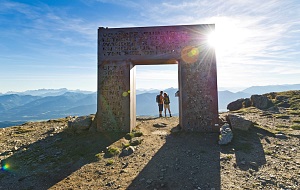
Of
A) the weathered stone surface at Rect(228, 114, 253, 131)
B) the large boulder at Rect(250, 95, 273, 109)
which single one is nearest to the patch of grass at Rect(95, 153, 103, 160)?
the weathered stone surface at Rect(228, 114, 253, 131)

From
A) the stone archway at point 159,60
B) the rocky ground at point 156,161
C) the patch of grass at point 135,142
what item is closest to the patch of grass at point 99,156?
the rocky ground at point 156,161

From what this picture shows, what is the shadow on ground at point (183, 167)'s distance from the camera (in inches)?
300

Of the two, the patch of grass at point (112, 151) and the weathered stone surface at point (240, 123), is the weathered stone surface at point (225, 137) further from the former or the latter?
the patch of grass at point (112, 151)

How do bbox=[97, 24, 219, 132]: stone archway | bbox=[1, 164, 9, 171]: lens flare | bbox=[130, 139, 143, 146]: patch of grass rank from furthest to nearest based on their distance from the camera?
bbox=[97, 24, 219, 132]: stone archway
bbox=[130, 139, 143, 146]: patch of grass
bbox=[1, 164, 9, 171]: lens flare

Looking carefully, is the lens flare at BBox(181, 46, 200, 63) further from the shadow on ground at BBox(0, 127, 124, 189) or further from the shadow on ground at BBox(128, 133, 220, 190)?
the shadow on ground at BBox(0, 127, 124, 189)

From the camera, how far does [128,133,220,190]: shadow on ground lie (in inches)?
300

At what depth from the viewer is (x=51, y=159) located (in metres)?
10.7

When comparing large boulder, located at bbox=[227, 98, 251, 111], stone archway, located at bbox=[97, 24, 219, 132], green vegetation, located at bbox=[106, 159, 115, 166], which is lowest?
green vegetation, located at bbox=[106, 159, 115, 166]

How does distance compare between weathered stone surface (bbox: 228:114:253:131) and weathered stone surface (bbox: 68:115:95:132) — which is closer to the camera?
weathered stone surface (bbox: 228:114:253:131)

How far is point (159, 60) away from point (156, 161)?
752 cm

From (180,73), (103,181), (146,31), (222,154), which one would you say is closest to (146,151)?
(103,181)

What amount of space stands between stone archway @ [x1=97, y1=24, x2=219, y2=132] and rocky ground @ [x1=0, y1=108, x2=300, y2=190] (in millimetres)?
1200

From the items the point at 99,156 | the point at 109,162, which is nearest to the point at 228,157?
the point at 109,162

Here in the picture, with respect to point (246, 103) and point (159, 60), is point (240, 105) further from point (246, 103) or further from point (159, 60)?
point (159, 60)
